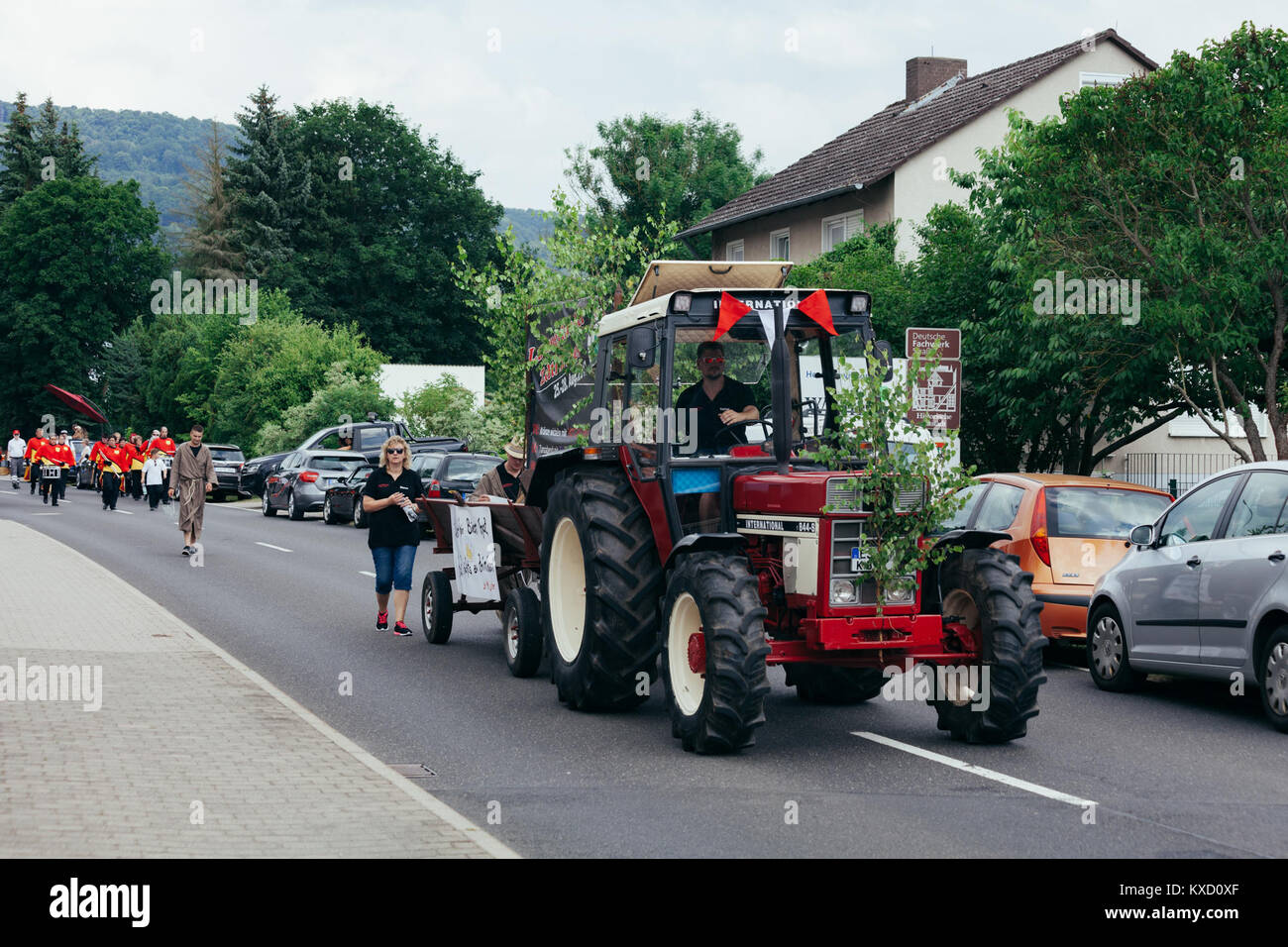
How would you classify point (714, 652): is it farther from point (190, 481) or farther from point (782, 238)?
point (782, 238)

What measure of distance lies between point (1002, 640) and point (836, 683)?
78.9 inches

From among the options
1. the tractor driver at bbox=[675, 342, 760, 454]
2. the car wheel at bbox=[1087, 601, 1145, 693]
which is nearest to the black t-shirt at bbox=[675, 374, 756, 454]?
the tractor driver at bbox=[675, 342, 760, 454]

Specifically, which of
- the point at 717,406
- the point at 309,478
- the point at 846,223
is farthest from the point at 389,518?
the point at 846,223

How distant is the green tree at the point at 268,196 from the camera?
74375mm

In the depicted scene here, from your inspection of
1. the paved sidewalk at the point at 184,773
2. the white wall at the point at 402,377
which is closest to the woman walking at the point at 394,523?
the paved sidewalk at the point at 184,773

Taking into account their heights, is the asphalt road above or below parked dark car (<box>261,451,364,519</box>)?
below

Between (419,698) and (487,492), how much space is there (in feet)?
13.4

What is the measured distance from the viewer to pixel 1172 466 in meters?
33.2

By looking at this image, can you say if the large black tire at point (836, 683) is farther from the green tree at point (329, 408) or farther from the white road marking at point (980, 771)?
the green tree at point (329, 408)

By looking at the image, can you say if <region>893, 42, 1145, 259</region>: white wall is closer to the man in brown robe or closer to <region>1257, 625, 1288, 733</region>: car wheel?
the man in brown robe

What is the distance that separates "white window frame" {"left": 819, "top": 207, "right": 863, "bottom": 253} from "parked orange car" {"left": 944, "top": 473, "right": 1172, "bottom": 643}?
25.7m

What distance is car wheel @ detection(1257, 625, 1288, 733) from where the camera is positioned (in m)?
9.55

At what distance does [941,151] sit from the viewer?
3666 centimetres

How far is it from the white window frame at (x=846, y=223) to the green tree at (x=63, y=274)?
4851cm
